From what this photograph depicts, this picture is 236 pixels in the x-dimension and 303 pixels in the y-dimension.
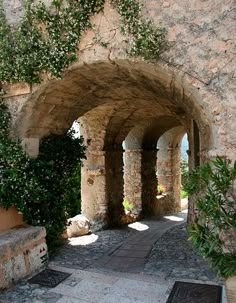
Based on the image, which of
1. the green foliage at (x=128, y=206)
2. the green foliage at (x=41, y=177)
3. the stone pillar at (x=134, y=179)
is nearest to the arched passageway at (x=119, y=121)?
the stone pillar at (x=134, y=179)

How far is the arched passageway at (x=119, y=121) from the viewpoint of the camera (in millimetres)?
3982

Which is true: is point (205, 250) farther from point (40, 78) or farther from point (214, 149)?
point (40, 78)

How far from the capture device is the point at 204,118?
11.5 feet

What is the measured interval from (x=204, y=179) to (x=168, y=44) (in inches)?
65.3

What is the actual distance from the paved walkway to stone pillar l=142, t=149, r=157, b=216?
12.9 feet

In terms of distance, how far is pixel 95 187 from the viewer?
7801mm

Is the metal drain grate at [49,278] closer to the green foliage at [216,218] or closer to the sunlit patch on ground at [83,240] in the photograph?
the sunlit patch on ground at [83,240]

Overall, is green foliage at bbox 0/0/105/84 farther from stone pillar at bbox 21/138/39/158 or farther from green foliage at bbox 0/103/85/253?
stone pillar at bbox 21/138/39/158

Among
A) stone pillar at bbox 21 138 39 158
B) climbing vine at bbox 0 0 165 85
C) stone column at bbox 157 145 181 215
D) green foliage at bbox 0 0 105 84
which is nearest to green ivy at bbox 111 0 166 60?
climbing vine at bbox 0 0 165 85

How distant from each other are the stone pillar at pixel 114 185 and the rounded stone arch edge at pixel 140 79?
136 inches

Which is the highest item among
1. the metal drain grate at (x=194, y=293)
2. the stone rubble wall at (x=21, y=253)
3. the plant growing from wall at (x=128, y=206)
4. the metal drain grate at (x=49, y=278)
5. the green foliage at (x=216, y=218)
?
the green foliage at (x=216, y=218)

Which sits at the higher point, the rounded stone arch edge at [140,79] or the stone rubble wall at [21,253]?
the rounded stone arch edge at [140,79]

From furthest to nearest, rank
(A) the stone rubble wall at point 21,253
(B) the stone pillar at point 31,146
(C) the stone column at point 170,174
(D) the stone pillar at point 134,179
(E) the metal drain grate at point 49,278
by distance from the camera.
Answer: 1. (C) the stone column at point 170,174
2. (D) the stone pillar at point 134,179
3. (B) the stone pillar at point 31,146
4. (E) the metal drain grate at point 49,278
5. (A) the stone rubble wall at point 21,253

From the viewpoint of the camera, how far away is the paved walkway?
3.44 metres
